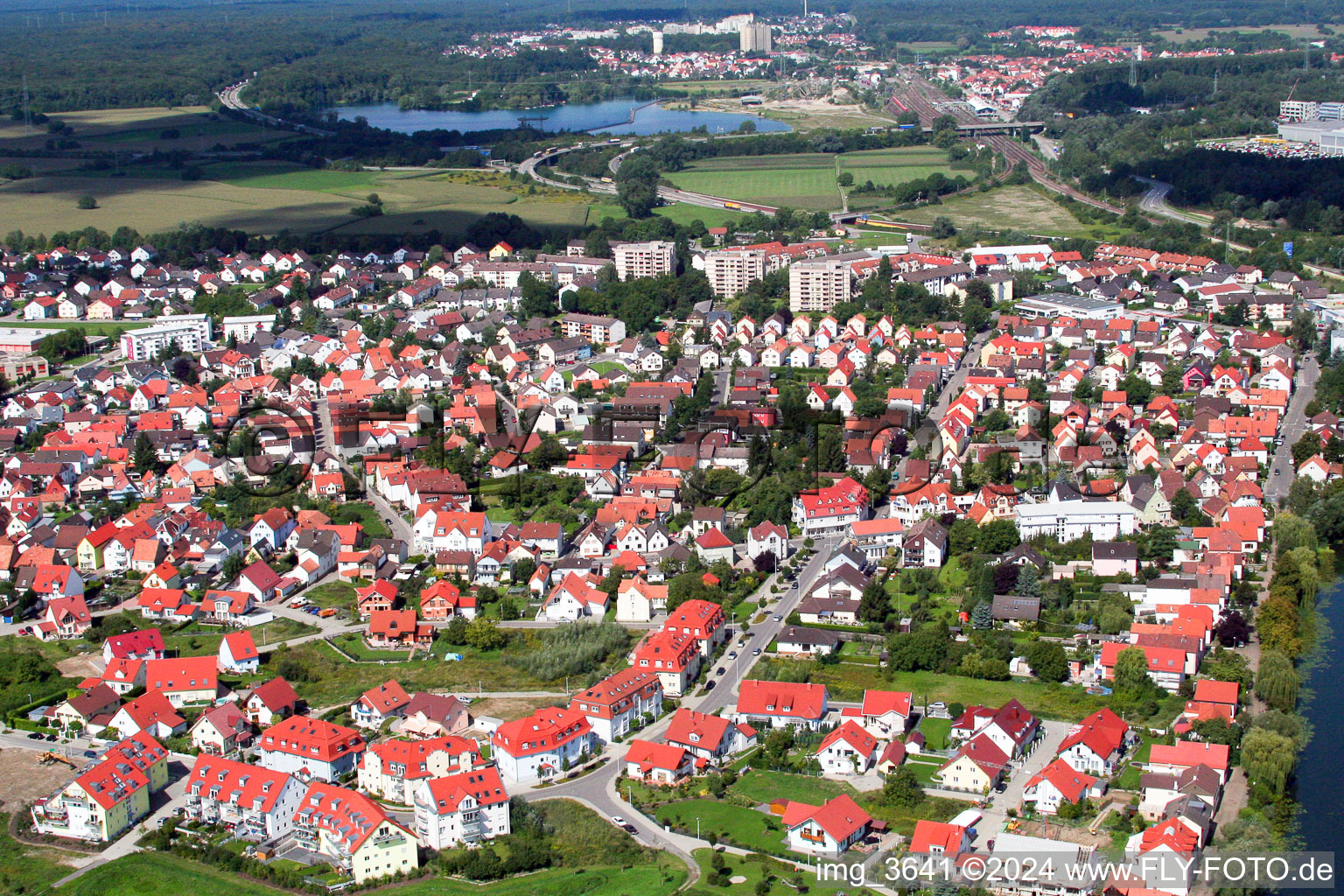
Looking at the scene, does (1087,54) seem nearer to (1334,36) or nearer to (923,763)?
(1334,36)

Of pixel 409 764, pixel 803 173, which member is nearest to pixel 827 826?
pixel 409 764

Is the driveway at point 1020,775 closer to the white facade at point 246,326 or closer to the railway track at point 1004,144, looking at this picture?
the white facade at point 246,326

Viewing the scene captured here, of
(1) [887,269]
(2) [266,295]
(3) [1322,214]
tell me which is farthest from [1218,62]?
(2) [266,295]

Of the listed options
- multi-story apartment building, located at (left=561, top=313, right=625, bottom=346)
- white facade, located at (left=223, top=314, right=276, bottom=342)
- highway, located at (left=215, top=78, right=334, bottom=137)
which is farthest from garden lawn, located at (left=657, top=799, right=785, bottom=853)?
highway, located at (left=215, top=78, right=334, bottom=137)

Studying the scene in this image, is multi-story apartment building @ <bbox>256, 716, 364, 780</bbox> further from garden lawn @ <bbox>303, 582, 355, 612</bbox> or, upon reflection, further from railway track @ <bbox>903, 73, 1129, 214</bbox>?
railway track @ <bbox>903, 73, 1129, 214</bbox>

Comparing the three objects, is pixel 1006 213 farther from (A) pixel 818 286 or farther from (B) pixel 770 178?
(A) pixel 818 286
